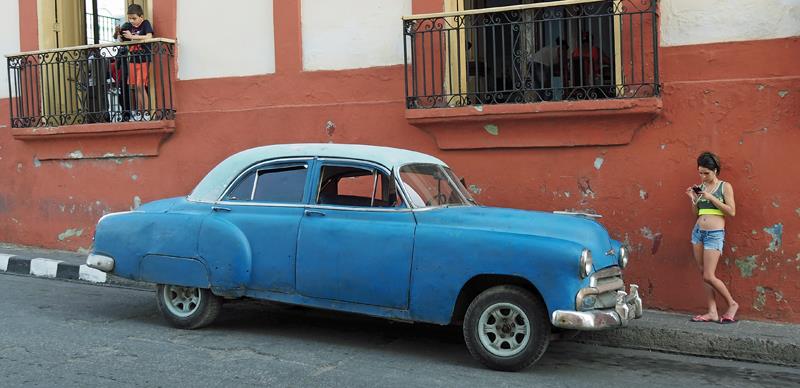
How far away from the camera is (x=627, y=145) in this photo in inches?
314

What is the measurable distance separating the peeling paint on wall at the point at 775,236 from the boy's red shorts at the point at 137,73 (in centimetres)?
748

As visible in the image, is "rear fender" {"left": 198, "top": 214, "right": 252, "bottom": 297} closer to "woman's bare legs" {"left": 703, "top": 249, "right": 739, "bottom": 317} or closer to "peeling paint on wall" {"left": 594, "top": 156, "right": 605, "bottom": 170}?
"peeling paint on wall" {"left": 594, "top": 156, "right": 605, "bottom": 170}

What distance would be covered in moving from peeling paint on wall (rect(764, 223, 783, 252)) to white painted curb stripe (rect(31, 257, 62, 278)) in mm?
7871

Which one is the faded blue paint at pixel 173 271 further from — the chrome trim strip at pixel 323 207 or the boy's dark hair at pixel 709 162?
the boy's dark hair at pixel 709 162

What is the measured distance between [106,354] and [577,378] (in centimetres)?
338

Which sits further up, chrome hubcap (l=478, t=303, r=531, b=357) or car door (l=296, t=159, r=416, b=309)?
car door (l=296, t=159, r=416, b=309)

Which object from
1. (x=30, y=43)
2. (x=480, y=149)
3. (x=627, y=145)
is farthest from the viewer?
(x=30, y=43)

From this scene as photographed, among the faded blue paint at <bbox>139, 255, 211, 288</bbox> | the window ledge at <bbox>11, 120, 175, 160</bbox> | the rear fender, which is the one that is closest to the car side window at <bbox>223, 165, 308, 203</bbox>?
the rear fender

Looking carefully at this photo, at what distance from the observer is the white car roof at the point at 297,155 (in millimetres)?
6508

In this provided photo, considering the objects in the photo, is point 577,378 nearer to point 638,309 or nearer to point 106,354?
point 638,309

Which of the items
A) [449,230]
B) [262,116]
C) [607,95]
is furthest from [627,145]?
Result: [262,116]

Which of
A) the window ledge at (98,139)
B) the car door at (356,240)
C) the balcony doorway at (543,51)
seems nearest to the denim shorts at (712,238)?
the balcony doorway at (543,51)

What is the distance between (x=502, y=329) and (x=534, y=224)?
2.56ft

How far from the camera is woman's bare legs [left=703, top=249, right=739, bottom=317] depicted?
23.7ft
